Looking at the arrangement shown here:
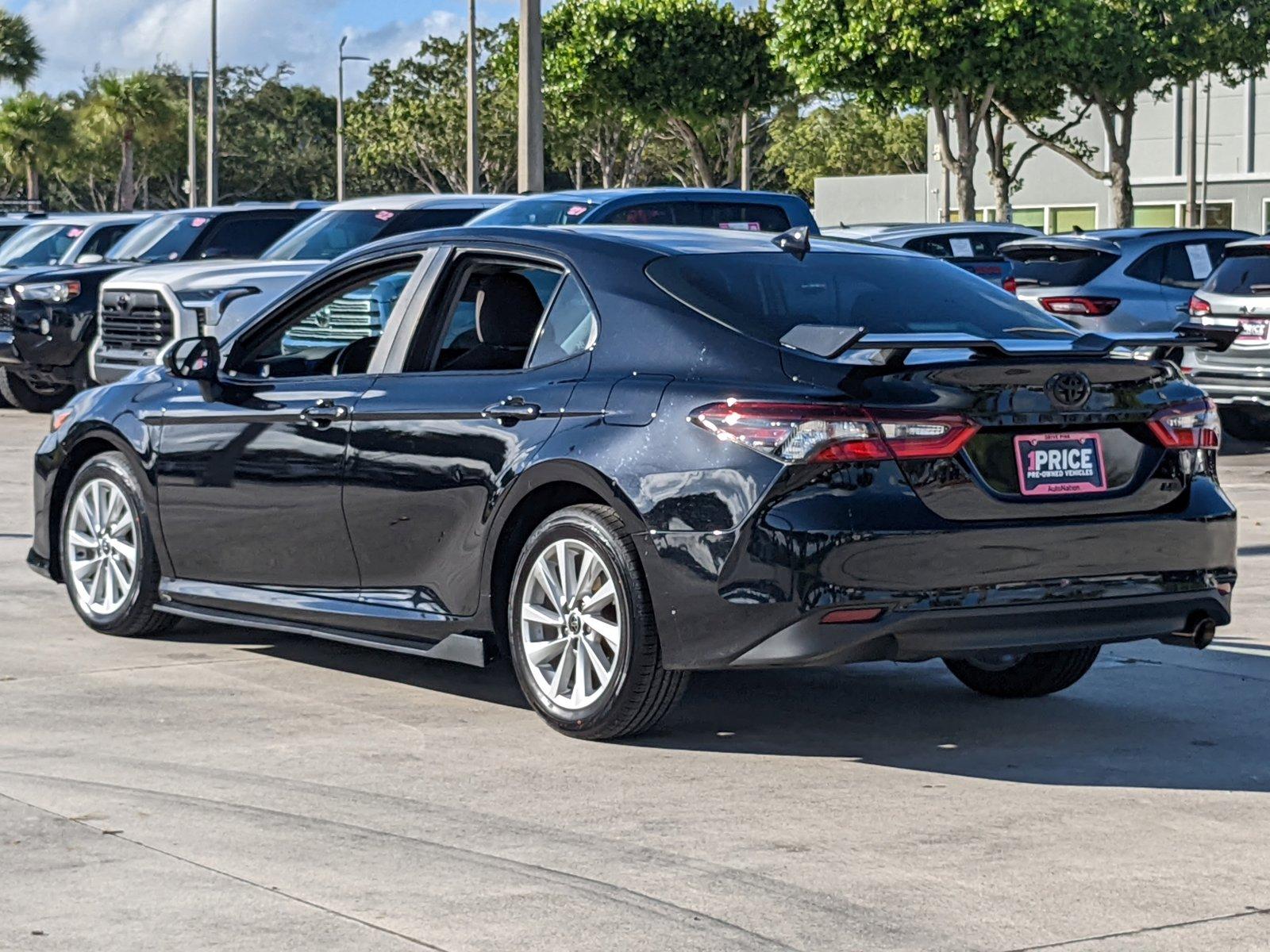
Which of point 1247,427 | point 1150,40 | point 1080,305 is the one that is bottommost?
point 1247,427

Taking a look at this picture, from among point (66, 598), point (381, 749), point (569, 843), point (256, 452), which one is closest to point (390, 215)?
point (66, 598)

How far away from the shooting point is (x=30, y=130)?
76375 mm

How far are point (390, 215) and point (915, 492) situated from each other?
1236 cm

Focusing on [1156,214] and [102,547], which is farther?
[1156,214]

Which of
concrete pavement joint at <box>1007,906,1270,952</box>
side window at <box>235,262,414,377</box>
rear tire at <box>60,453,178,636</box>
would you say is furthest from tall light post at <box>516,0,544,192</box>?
concrete pavement joint at <box>1007,906,1270,952</box>

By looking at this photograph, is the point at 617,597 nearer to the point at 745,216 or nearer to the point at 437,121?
the point at 745,216

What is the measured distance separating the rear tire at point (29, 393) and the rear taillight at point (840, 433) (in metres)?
16.1

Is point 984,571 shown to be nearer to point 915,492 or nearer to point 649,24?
point 915,492

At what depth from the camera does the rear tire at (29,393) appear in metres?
21.3

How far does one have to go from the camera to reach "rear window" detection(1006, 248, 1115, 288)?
1817 centimetres

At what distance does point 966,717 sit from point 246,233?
14.1 m

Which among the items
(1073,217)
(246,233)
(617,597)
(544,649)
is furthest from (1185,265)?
(1073,217)

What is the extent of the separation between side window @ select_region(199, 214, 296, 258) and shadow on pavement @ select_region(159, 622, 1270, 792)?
1204 centimetres

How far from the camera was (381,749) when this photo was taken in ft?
21.3
